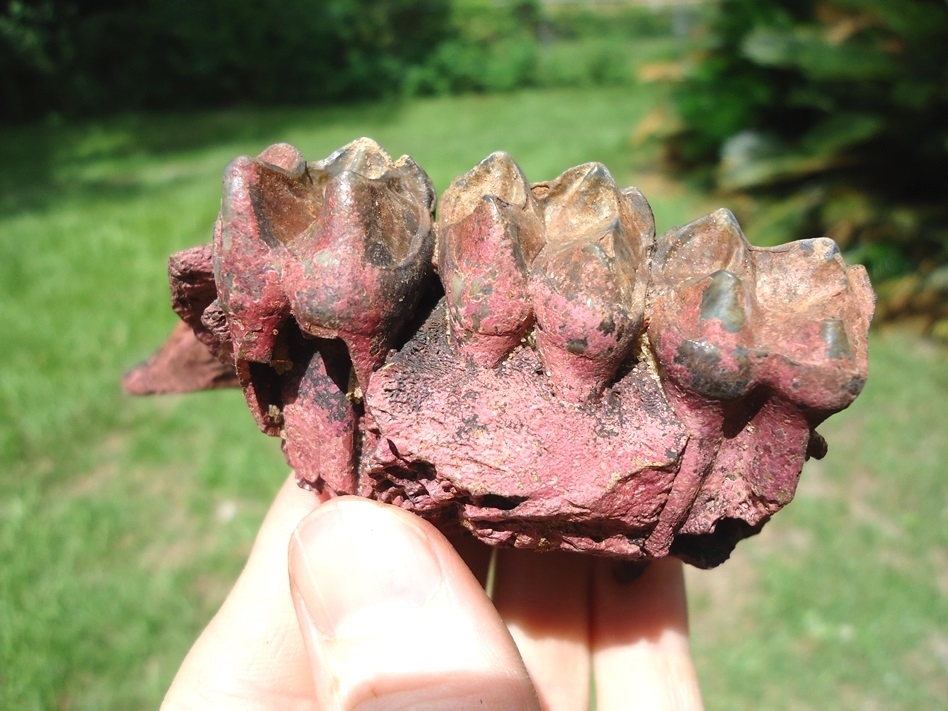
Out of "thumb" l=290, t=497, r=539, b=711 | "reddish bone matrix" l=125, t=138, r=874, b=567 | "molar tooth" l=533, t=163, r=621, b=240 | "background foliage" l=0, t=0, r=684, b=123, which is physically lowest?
"background foliage" l=0, t=0, r=684, b=123

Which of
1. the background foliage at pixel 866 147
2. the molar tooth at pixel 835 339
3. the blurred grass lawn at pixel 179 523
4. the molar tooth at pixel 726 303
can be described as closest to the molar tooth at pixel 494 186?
the molar tooth at pixel 726 303

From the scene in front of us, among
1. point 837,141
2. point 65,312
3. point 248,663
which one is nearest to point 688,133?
point 837,141

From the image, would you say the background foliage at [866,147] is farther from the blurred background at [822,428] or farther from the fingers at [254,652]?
the fingers at [254,652]

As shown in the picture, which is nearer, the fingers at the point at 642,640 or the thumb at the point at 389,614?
the thumb at the point at 389,614

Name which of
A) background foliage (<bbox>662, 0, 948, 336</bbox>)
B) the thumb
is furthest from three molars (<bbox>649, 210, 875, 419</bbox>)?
background foliage (<bbox>662, 0, 948, 336</bbox>)

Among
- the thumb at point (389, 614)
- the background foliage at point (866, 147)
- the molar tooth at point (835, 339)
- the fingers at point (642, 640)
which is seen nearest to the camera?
the molar tooth at point (835, 339)

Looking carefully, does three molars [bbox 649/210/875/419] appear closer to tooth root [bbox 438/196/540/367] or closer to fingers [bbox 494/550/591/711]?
tooth root [bbox 438/196/540/367]

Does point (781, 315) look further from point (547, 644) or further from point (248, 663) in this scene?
point (248, 663)

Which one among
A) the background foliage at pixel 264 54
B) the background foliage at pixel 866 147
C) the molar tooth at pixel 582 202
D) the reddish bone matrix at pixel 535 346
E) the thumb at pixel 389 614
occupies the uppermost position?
the molar tooth at pixel 582 202
